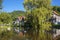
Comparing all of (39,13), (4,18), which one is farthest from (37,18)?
(4,18)

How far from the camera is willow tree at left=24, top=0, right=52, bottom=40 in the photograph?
30.2m

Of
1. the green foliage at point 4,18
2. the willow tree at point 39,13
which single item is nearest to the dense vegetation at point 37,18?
the willow tree at point 39,13

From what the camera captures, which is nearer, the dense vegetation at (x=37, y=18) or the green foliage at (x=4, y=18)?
the dense vegetation at (x=37, y=18)

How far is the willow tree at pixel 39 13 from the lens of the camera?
30.2 meters

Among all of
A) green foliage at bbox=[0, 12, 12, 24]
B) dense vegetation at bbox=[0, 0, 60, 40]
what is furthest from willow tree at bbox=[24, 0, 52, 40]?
green foliage at bbox=[0, 12, 12, 24]

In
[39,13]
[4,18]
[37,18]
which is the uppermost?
[39,13]

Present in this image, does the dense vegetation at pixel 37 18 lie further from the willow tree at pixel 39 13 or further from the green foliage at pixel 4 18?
the green foliage at pixel 4 18

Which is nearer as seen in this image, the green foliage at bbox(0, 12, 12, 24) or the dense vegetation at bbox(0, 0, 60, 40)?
the dense vegetation at bbox(0, 0, 60, 40)

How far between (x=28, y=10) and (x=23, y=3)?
74.4 inches

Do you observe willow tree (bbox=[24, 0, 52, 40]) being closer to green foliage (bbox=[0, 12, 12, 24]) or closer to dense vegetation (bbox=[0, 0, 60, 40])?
dense vegetation (bbox=[0, 0, 60, 40])

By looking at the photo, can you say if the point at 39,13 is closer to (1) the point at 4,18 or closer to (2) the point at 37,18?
(2) the point at 37,18

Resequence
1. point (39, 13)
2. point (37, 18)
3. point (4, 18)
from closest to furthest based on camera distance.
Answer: point (37, 18) < point (39, 13) < point (4, 18)

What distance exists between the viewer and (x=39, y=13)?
100 feet

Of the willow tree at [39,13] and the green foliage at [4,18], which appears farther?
the green foliage at [4,18]
